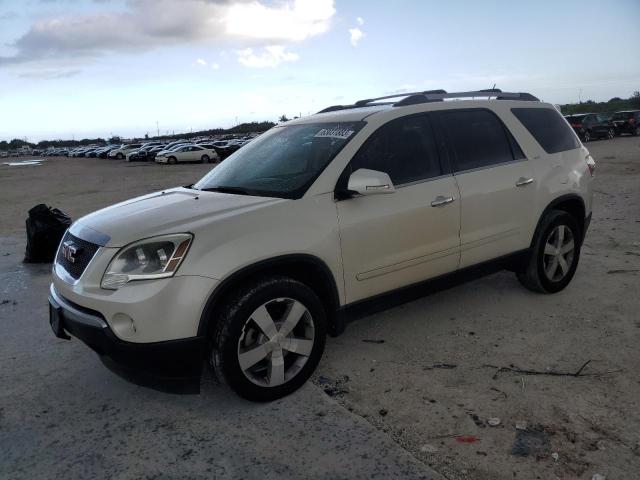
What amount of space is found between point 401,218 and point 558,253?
2.04 metres

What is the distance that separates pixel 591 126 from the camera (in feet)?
99.7

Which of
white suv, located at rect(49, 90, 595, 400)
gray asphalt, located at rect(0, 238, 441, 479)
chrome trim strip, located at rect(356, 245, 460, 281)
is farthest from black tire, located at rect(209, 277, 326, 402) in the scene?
chrome trim strip, located at rect(356, 245, 460, 281)

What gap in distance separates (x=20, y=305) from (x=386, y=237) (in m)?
3.92

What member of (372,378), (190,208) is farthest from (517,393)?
(190,208)

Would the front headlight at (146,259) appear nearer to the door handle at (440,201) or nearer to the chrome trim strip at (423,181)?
the chrome trim strip at (423,181)

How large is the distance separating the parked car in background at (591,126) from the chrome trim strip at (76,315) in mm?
31183

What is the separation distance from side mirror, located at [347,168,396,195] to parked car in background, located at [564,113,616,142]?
98.7 feet

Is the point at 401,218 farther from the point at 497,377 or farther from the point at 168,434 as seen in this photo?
the point at 168,434

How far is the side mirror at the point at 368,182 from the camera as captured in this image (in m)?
3.28

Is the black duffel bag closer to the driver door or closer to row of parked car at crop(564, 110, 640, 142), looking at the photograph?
the driver door

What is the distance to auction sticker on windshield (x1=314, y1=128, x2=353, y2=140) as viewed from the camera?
370 centimetres

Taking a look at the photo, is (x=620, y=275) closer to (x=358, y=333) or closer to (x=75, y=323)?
(x=358, y=333)

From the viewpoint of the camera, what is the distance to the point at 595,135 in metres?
30.7

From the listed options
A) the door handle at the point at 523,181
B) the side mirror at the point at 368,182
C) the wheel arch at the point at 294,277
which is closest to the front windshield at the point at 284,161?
the side mirror at the point at 368,182
